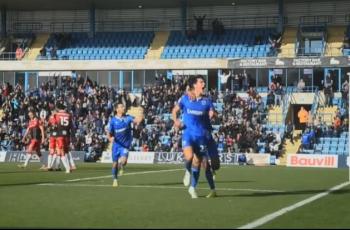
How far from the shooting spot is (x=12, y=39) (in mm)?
55312

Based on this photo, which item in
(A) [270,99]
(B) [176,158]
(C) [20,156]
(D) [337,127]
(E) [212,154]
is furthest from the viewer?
(A) [270,99]

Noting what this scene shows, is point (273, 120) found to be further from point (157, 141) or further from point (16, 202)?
point (16, 202)

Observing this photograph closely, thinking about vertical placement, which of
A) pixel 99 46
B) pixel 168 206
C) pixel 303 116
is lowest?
pixel 168 206

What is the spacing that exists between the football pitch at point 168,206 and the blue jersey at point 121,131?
3.27 feet

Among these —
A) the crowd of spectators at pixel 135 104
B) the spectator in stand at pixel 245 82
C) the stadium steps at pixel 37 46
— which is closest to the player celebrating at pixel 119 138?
the crowd of spectators at pixel 135 104

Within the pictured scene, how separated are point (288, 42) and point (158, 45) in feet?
29.4

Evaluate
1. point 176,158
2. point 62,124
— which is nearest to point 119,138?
point 62,124

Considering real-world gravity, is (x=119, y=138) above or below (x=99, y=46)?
below

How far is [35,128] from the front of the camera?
2683 centimetres

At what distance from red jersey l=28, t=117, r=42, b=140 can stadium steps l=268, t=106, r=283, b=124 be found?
19.0 m

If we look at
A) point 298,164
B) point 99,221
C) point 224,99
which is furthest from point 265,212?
point 224,99

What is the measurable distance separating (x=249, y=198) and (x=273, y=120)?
99.0 ft

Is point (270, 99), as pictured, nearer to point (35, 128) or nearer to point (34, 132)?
point (34, 132)

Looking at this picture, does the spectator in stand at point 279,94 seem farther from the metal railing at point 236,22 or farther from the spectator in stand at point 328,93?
the metal railing at point 236,22
